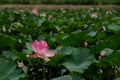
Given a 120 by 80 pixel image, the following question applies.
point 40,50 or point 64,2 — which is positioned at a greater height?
point 40,50

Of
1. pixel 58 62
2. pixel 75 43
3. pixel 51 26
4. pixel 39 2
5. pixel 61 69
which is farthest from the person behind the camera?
pixel 39 2

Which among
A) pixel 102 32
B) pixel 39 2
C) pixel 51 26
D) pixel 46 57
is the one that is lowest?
pixel 39 2

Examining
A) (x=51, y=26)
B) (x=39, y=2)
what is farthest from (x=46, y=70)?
(x=39, y=2)

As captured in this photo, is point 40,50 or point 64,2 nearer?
point 40,50

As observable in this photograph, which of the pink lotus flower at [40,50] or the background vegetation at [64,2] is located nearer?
the pink lotus flower at [40,50]

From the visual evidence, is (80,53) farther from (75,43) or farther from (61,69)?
(75,43)

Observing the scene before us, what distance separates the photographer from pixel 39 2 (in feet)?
71.5

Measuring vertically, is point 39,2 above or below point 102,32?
below

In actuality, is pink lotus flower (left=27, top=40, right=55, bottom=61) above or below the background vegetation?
above

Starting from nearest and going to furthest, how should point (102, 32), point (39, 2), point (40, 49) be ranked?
point (40, 49)
point (102, 32)
point (39, 2)

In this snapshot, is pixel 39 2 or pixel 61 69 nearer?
pixel 61 69

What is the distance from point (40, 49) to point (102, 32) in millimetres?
935

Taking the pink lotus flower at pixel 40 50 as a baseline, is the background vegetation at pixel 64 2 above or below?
below

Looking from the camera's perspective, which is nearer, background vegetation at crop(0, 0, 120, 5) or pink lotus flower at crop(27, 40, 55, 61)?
pink lotus flower at crop(27, 40, 55, 61)
